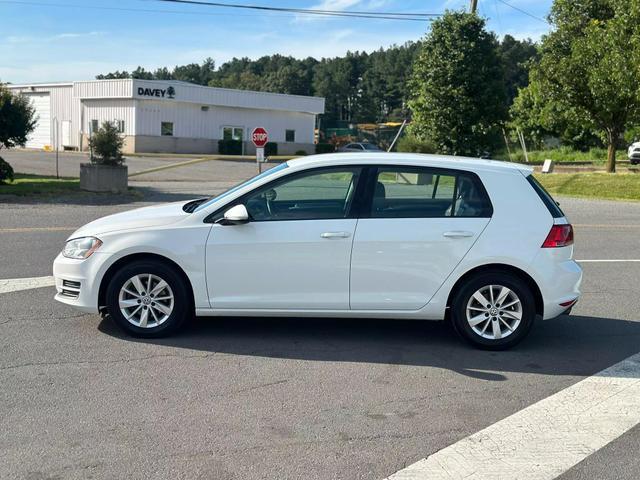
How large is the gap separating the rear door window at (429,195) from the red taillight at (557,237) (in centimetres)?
53

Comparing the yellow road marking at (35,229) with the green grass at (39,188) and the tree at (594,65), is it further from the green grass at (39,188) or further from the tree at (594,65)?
the tree at (594,65)

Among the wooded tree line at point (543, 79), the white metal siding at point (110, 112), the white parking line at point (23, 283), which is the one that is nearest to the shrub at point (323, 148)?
the white metal siding at point (110, 112)

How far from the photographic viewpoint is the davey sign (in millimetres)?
49312

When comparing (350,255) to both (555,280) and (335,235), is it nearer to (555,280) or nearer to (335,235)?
(335,235)

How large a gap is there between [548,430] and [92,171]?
18138 mm

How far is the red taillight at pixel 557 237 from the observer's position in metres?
6.05

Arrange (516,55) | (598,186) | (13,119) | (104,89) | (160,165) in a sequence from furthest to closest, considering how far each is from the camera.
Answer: (516,55) → (104,89) → (160,165) → (598,186) → (13,119)

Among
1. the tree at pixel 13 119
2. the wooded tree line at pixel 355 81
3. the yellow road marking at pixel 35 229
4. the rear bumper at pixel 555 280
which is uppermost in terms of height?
the wooded tree line at pixel 355 81

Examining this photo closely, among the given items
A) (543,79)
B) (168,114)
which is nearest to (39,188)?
(543,79)

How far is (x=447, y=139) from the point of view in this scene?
105 feet

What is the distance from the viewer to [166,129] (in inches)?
2047

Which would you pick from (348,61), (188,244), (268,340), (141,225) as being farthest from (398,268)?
(348,61)

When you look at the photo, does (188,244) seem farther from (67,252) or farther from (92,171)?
(92,171)

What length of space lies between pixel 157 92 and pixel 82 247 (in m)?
46.0
